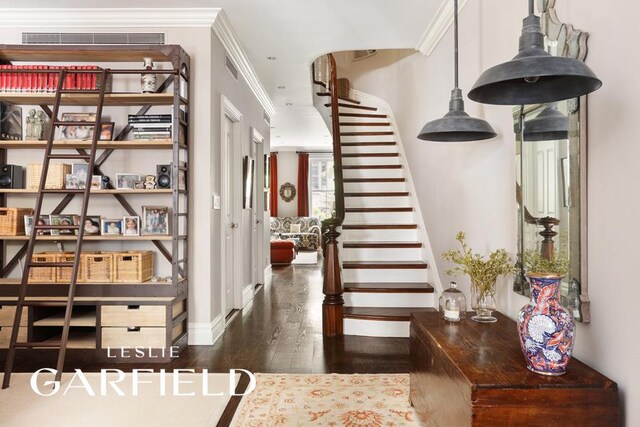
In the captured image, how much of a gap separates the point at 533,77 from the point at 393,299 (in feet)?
9.22

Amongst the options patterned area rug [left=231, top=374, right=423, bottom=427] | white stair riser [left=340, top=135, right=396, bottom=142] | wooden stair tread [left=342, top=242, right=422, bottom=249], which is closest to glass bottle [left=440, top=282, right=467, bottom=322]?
patterned area rug [left=231, top=374, right=423, bottom=427]

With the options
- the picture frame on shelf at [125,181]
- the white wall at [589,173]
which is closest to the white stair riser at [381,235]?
the white wall at [589,173]

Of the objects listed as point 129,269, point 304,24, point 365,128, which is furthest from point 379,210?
point 129,269

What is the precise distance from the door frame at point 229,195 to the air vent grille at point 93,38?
75 cm

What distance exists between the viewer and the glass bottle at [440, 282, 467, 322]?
2117 millimetres

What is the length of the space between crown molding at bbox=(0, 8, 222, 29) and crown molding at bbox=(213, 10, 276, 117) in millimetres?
159

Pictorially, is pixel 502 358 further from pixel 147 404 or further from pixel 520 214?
pixel 147 404

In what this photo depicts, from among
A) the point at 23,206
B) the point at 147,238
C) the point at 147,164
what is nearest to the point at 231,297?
the point at 147,238

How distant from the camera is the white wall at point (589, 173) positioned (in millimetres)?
1411

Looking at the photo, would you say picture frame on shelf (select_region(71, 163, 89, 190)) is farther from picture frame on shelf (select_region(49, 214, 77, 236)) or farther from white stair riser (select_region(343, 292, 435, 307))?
white stair riser (select_region(343, 292, 435, 307))

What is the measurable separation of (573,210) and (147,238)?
294 cm

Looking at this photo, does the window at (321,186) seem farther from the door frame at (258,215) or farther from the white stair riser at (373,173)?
the white stair riser at (373,173)

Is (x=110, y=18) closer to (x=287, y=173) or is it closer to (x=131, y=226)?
(x=131, y=226)

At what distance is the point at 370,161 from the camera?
592 centimetres
